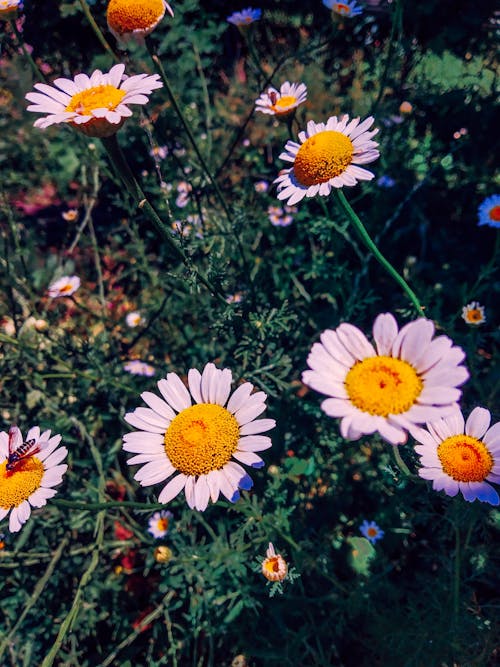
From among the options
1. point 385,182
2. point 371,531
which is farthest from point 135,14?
point 371,531

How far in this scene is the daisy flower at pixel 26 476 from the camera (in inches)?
54.8

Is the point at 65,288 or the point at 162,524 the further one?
the point at 65,288

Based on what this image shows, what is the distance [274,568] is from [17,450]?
33.2 inches

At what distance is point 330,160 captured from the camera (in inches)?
58.9

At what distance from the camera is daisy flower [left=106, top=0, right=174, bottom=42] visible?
1.40 meters

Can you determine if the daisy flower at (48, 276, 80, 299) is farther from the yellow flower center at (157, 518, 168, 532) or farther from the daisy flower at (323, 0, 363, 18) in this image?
the daisy flower at (323, 0, 363, 18)

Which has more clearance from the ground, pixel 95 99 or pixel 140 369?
pixel 95 99

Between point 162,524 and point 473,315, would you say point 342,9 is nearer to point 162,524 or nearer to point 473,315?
point 473,315

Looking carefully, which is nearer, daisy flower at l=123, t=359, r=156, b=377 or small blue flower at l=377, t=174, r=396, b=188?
daisy flower at l=123, t=359, r=156, b=377

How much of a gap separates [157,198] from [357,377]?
290cm

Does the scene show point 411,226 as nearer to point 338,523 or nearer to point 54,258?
point 338,523

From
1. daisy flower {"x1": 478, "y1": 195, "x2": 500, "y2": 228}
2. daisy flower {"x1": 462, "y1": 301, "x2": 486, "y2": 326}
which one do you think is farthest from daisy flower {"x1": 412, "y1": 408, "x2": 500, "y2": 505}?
daisy flower {"x1": 478, "y1": 195, "x2": 500, "y2": 228}

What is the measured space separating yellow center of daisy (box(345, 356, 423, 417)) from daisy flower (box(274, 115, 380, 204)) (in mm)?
570

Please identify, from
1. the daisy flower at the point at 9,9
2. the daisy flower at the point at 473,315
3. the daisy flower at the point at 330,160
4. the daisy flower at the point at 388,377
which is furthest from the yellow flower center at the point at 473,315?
the daisy flower at the point at 9,9
